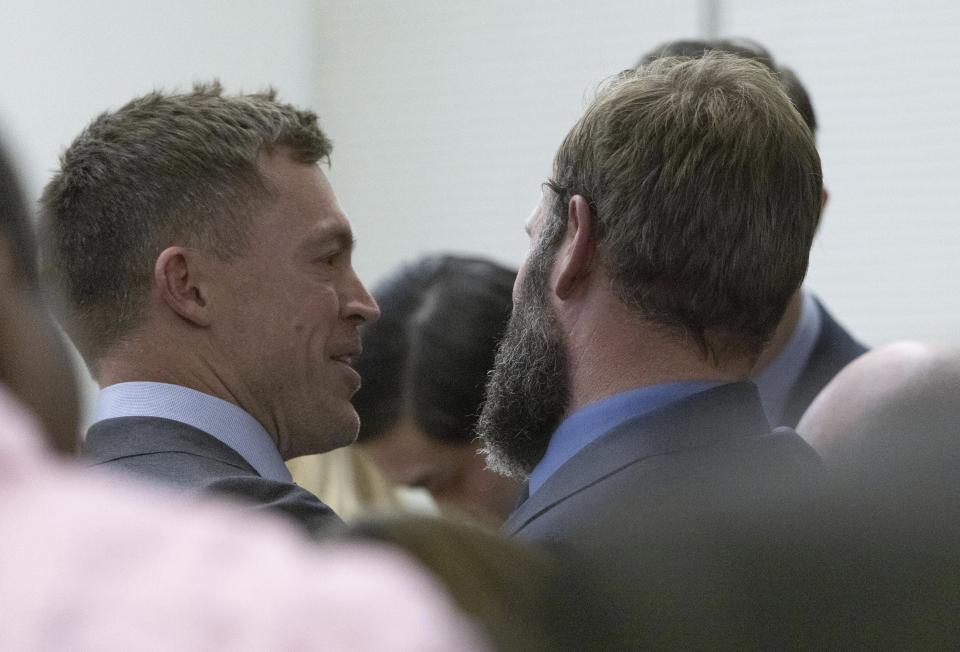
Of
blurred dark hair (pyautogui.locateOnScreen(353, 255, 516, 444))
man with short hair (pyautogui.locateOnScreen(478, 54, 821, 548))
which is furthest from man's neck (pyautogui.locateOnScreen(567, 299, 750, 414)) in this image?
blurred dark hair (pyautogui.locateOnScreen(353, 255, 516, 444))

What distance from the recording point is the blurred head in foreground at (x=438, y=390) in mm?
2803

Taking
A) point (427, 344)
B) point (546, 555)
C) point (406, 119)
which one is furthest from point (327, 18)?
point (546, 555)

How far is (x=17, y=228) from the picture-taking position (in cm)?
58

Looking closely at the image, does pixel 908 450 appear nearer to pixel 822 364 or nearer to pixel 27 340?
pixel 27 340

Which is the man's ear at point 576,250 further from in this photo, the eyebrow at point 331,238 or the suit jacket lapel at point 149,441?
the suit jacket lapel at point 149,441

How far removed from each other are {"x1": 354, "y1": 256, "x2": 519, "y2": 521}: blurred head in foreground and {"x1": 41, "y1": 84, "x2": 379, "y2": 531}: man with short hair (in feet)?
2.66

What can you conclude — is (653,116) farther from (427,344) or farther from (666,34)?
(666,34)

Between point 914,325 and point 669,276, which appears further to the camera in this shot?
point 914,325

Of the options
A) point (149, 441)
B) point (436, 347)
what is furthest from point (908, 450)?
point (436, 347)

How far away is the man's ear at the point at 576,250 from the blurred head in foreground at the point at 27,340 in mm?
1218

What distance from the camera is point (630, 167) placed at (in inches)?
67.9

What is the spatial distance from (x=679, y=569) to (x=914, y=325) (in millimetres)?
4352

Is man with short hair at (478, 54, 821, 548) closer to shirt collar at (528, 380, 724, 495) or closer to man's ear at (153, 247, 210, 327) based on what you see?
shirt collar at (528, 380, 724, 495)

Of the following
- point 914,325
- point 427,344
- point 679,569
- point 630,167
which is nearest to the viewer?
point 679,569
